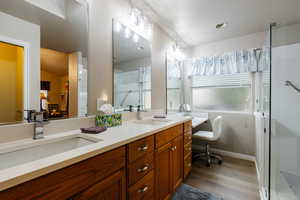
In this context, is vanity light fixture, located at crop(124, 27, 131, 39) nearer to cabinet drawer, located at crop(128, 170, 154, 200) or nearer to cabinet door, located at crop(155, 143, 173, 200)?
cabinet door, located at crop(155, 143, 173, 200)

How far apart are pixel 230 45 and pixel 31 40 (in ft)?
10.3

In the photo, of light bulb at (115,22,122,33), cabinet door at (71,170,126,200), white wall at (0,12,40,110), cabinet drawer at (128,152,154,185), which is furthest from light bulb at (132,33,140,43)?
cabinet door at (71,170,126,200)

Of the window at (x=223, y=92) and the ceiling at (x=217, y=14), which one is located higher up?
the ceiling at (x=217, y=14)

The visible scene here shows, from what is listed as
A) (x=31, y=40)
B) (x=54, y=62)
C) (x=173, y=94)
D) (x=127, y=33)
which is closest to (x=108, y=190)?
(x=54, y=62)

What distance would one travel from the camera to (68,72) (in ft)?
3.88

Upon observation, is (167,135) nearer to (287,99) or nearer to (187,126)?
(187,126)

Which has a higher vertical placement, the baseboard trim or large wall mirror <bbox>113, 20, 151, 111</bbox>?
large wall mirror <bbox>113, 20, 151, 111</bbox>

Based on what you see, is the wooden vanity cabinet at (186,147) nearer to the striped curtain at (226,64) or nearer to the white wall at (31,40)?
the striped curtain at (226,64)

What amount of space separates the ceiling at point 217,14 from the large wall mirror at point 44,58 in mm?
968

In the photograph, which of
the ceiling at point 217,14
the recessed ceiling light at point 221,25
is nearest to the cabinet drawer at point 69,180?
the ceiling at point 217,14

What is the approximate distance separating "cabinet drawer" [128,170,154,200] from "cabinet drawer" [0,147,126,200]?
272mm

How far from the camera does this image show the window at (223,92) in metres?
2.71

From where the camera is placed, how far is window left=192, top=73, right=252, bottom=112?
2.71m

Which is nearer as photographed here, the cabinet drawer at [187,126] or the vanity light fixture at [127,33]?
the vanity light fixture at [127,33]
